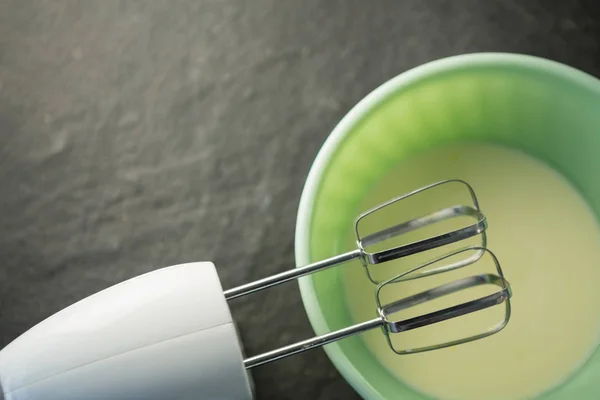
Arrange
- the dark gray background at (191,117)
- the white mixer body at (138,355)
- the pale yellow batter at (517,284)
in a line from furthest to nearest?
1. the dark gray background at (191,117)
2. the pale yellow batter at (517,284)
3. the white mixer body at (138,355)

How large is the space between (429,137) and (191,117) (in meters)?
0.31

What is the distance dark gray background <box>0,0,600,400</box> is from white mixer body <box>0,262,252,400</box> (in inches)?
10.7

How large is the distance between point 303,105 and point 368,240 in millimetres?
280

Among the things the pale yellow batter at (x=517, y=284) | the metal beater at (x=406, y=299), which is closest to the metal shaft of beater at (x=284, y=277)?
the metal beater at (x=406, y=299)

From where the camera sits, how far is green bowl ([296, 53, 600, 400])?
25.6 inches

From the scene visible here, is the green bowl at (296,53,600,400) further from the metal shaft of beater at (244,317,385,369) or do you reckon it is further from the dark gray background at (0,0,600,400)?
the dark gray background at (0,0,600,400)

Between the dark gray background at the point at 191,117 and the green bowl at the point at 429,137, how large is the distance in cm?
13

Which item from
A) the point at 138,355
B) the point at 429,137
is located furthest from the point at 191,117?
the point at 138,355

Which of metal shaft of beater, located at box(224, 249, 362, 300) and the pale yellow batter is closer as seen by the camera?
metal shaft of beater, located at box(224, 249, 362, 300)

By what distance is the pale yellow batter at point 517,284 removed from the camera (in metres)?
0.74

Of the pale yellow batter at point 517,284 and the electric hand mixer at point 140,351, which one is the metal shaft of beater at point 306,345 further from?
the pale yellow batter at point 517,284

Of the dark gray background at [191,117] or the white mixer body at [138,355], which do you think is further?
the dark gray background at [191,117]

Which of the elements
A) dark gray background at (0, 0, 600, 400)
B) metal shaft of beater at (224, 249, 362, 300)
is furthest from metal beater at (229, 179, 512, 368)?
dark gray background at (0, 0, 600, 400)

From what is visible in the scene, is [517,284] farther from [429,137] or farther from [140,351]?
[140,351]
